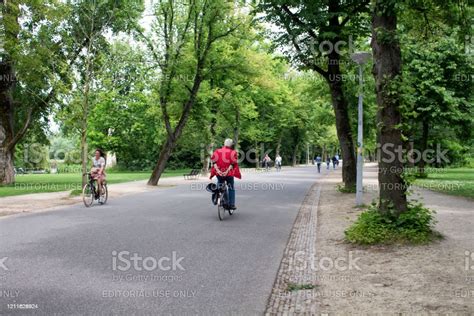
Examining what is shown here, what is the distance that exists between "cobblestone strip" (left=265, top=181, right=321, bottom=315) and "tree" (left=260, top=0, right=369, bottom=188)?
27.6 ft

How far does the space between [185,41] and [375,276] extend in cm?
2093

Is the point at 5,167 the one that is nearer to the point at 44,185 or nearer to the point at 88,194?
the point at 44,185

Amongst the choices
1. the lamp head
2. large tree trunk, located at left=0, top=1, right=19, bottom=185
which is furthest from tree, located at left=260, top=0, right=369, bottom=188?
large tree trunk, located at left=0, top=1, right=19, bottom=185

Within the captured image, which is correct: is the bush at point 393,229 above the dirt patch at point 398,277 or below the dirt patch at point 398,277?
above

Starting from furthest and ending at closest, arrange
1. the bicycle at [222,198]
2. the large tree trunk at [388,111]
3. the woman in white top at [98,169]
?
the woman in white top at [98,169] < the bicycle at [222,198] < the large tree trunk at [388,111]

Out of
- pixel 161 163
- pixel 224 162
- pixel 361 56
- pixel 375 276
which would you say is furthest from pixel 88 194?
pixel 161 163

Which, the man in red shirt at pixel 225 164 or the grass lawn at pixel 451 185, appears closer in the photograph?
the man in red shirt at pixel 225 164

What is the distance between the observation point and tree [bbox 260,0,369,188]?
15883mm

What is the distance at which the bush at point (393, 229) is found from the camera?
7508 millimetres

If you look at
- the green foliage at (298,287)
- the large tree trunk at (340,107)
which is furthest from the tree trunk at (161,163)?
the green foliage at (298,287)

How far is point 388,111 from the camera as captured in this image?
812cm

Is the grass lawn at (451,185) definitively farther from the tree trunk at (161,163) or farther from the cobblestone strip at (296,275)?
the tree trunk at (161,163)

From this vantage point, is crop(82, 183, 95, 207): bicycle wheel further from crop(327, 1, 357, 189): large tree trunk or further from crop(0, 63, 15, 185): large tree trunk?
crop(0, 63, 15, 185): large tree trunk

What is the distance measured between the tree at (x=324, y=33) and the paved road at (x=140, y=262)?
7698 millimetres
